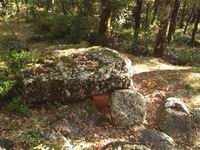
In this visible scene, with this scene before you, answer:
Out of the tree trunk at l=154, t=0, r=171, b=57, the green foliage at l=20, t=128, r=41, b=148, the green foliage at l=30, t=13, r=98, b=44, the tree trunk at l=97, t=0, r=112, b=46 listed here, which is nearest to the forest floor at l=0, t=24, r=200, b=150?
the green foliage at l=20, t=128, r=41, b=148

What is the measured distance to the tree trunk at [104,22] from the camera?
63.4 ft

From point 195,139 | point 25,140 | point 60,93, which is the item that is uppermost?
point 60,93

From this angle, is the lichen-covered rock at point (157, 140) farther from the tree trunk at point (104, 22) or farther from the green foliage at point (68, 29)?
the green foliage at point (68, 29)

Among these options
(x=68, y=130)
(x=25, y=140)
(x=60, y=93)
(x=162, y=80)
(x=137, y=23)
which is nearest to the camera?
(x=25, y=140)

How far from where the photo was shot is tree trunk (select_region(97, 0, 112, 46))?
1931 cm

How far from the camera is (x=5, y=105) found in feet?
38.8

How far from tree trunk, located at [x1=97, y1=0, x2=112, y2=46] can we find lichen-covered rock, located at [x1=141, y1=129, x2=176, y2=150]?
8.88 m

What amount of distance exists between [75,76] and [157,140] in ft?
12.0

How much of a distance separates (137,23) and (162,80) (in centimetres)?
1083

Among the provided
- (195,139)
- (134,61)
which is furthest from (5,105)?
(134,61)

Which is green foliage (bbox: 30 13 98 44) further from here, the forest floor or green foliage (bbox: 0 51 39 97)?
green foliage (bbox: 0 51 39 97)

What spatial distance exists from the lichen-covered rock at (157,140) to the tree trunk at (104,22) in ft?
29.1

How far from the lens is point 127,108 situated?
1243cm

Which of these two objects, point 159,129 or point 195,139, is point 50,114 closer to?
point 159,129
